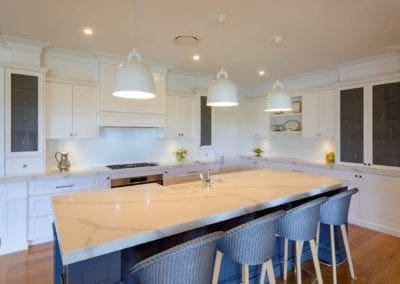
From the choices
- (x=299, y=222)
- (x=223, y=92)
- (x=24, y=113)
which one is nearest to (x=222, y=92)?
(x=223, y=92)

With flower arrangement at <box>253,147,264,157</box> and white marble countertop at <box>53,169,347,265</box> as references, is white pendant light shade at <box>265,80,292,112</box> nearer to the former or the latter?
white marble countertop at <box>53,169,347,265</box>

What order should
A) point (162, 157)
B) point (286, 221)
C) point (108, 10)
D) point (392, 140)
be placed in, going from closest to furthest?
point (286, 221), point (108, 10), point (392, 140), point (162, 157)

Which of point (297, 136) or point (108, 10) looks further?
point (297, 136)

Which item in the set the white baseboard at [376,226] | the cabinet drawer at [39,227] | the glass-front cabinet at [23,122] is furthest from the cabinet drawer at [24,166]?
the white baseboard at [376,226]

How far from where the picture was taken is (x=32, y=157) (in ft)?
10.3

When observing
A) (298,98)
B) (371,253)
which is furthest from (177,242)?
(298,98)

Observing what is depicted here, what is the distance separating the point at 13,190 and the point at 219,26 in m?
3.06

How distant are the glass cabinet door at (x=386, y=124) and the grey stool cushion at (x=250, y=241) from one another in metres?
2.92

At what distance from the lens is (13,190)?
2.95m

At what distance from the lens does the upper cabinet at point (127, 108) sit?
12.0ft

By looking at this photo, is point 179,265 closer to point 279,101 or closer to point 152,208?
point 152,208

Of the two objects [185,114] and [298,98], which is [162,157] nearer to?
[185,114]

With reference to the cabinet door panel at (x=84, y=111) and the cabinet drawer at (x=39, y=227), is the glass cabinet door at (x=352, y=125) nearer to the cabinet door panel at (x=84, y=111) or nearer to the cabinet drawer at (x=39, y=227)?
the cabinet door panel at (x=84, y=111)

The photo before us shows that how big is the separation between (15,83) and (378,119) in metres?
4.98
